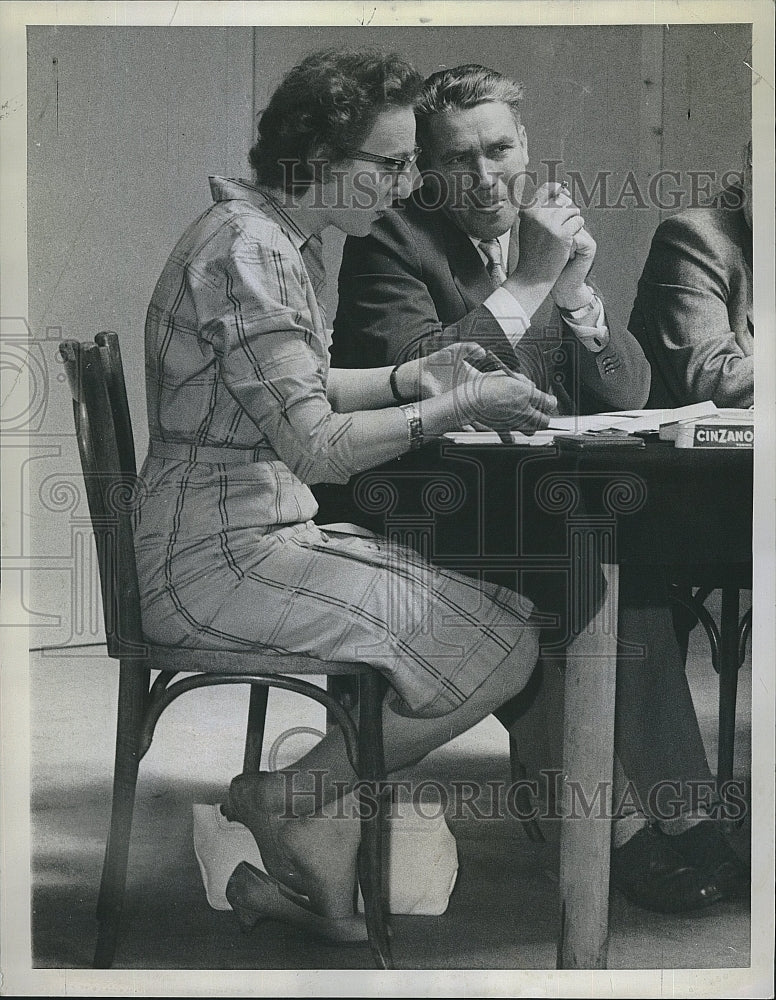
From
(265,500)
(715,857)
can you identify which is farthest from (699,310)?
(715,857)

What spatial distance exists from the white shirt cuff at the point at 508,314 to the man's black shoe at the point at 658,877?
98cm

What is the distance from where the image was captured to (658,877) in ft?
7.86

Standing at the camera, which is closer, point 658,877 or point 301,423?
point 301,423

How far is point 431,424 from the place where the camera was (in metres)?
2.30

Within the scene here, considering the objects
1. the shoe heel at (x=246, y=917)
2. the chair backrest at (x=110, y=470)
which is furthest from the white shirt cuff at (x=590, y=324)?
the shoe heel at (x=246, y=917)

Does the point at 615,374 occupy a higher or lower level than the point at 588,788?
higher

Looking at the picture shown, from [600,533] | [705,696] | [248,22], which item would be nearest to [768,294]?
[600,533]

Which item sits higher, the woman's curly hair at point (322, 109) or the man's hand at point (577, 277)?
the woman's curly hair at point (322, 109)

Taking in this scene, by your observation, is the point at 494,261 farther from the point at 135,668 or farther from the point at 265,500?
the point at 135,668

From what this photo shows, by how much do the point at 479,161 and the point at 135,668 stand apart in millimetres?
1136

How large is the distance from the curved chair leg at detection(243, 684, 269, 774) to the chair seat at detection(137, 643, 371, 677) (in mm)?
49

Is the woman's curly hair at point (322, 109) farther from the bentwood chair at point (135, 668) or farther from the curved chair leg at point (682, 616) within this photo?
the curved chair leg at point (682, 616)

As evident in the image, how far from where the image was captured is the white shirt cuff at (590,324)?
7.58ft

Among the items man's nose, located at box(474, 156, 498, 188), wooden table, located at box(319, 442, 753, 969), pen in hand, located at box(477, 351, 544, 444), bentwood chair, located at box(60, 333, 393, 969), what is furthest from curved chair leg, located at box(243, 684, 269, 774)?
man's nose, located at box(474, 156, 498, 188)
